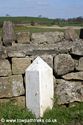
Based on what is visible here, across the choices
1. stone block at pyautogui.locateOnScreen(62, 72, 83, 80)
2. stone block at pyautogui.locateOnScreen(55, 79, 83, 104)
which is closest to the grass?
stone block at pyautogui.locateOnScreen(55, 79, 83, 104)

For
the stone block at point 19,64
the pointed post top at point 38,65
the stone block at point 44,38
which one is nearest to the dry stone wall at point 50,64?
the stone block at point 19,64

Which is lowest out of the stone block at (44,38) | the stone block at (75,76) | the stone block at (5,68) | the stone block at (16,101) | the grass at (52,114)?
the grass at (52,114)

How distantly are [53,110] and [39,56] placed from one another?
1.10 meters

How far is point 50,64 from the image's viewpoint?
8.12 metres

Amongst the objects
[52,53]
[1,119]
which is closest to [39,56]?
[52,53]

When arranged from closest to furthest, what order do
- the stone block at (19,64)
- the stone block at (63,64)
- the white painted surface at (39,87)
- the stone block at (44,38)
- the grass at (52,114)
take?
1. the grass at (52,114)
2. the white painted surface at (39,87)
3. the stone block at (19,64)
4. the stone block at (63,64)
5. the stone block at (44,38)

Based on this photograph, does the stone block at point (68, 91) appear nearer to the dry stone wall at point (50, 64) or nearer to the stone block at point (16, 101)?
the dry stone wall at point (50, 64)

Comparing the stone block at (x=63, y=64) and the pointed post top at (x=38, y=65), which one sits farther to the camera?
the stone block at (x=63, y=64)

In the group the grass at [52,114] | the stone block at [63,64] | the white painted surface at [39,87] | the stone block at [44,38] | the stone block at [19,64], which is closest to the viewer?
the grass at [52,114]

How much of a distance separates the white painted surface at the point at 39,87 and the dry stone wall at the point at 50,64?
0.29m

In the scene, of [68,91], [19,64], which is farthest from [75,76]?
[19,64]

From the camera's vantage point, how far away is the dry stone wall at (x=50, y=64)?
801 centimetres

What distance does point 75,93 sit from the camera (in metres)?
8.12

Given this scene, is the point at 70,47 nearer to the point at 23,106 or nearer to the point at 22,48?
the point at 22,48
